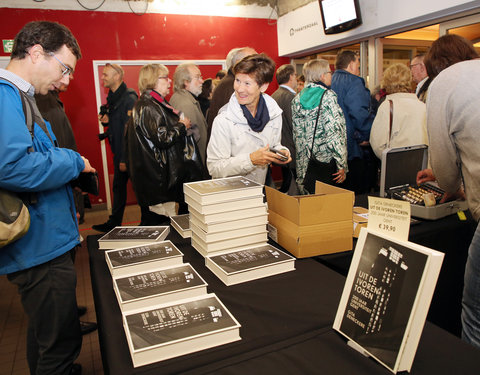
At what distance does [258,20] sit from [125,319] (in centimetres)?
628

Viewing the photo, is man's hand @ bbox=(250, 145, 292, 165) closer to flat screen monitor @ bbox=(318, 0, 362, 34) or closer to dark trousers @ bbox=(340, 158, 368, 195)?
dark trousers @ bbox=(340, 158, 368, 195)

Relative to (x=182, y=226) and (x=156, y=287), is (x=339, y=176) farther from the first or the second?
(x=156, y=287)

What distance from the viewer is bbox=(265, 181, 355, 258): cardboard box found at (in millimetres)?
1515

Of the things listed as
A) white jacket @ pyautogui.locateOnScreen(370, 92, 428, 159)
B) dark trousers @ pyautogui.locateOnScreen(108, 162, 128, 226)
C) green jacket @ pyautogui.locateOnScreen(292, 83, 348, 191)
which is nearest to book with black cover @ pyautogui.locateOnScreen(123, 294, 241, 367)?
green jacket @ pyautogui.locateOnScreen(292, 83, 348, 191)

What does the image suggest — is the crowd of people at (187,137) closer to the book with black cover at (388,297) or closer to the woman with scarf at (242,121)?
the woman with scarf at (242,121)

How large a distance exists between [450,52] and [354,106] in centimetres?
221

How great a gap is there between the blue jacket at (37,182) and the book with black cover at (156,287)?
376mm

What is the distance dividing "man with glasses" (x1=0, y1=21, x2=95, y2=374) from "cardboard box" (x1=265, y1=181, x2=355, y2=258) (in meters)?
0.86

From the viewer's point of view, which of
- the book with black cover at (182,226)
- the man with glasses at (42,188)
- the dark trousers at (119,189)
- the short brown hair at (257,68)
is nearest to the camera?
the man with glasses at (42,188)

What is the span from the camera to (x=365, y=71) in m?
5.21

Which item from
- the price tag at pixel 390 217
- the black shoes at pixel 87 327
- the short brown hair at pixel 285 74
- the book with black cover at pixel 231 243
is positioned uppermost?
the short brown hair at pixel 285 74

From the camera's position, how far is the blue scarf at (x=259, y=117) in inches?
86.0

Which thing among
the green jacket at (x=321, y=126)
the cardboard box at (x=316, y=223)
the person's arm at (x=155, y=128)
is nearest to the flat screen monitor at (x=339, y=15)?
the green jacket at (x=321, y=126)

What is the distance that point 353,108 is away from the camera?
3.91 m
